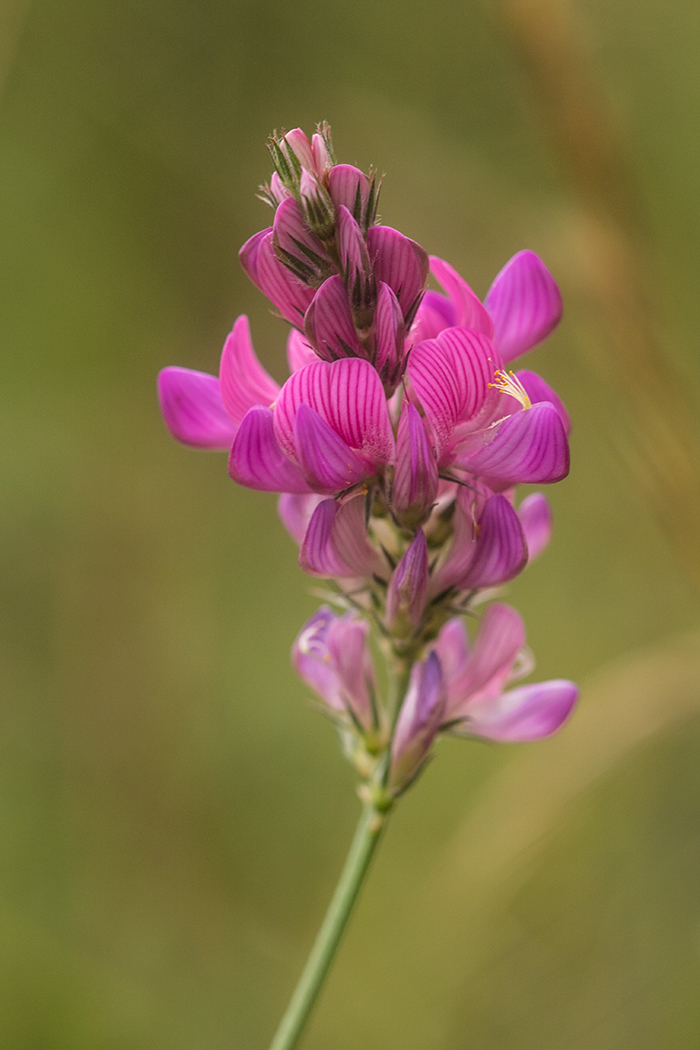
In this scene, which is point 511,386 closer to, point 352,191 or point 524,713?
point 352,191

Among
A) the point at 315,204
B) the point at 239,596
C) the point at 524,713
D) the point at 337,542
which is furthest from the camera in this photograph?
the point at 239,596

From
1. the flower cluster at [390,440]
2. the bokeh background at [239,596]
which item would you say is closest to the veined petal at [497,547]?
the flower cluster at [390,440]

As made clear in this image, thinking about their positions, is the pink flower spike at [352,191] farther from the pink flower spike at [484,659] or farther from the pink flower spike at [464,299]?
the pink flower spike at [484,659]

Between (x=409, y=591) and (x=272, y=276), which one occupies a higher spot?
(x=272, y=276)

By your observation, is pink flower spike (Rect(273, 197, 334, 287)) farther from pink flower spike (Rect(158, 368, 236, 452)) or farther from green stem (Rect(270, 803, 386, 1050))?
green stem (Rect(270, 803, 386, 1050))

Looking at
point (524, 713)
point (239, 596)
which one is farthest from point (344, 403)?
point (239, 596)

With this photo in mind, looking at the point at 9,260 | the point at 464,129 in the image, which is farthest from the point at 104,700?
the point at 464,129
